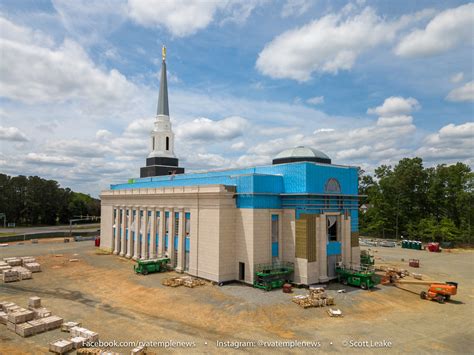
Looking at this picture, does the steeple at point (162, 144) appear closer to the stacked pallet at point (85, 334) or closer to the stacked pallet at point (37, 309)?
the stacked pallet at point (37, 309)

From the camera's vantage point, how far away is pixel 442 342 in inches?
783

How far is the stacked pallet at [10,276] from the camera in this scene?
1336 inches

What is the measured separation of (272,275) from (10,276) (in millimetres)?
26374

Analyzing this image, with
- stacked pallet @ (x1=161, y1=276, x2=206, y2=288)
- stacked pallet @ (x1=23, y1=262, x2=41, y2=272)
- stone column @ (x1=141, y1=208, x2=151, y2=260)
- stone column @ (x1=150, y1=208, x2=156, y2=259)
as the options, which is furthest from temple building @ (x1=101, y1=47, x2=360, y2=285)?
stacked pallet @ (x1=23, y1=262, x2=41, y2=272)

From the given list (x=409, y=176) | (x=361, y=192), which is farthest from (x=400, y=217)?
(x=361, y=192)

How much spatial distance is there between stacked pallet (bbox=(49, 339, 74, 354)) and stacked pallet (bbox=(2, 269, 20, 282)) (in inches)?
799

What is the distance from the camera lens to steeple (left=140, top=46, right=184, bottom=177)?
5625cm

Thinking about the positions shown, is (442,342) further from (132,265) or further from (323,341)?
(132,265)

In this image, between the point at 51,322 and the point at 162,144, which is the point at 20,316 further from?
the point at 162,144

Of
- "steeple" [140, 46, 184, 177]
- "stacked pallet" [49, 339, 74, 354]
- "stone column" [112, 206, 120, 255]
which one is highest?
"steeple" [140, 46, 184, 177]

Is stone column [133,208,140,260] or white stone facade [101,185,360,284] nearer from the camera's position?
white stone facade [101,185,360,284]

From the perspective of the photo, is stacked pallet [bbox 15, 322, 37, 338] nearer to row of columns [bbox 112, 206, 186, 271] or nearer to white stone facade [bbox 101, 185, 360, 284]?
white stone facade [bbox 101, 185, 360, 284]

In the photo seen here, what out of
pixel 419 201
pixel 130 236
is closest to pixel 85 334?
pixel 130 236

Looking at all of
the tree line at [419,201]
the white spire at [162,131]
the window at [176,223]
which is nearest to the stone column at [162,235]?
the window at [176,223]
